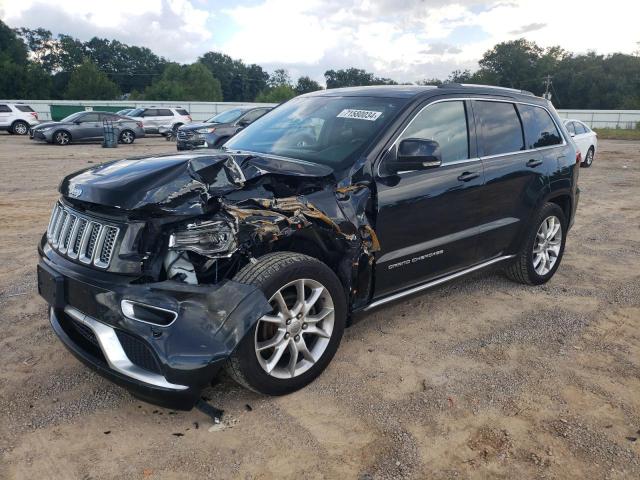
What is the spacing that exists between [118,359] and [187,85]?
269 ft

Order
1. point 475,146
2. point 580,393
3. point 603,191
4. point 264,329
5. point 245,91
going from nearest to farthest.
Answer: point 264,329 < point 580,393 < point 475,146 < point 603,191 < point 245,91

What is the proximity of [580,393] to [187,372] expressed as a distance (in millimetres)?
2388

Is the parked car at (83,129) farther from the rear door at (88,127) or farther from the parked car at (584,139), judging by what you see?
the parked car at (584,139)

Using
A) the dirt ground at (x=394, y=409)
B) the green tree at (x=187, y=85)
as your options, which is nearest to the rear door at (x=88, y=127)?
the dirt ground at (x=394, y=409)

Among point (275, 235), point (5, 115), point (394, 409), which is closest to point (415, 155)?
point (275, 235)

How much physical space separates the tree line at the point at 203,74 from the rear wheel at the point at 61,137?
44.7 metres

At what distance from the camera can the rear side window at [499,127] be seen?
13.6 feet

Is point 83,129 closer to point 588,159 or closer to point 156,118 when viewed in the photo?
point 156,118

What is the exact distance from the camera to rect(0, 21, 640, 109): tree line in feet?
212

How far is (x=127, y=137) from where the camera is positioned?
21609 mm

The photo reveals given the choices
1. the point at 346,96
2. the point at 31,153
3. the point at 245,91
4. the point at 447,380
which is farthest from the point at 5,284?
the point at 245,91

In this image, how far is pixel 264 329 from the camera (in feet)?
9.64

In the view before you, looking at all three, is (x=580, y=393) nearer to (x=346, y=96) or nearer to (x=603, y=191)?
(x=346, y=96)

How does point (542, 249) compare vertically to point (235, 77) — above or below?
below
